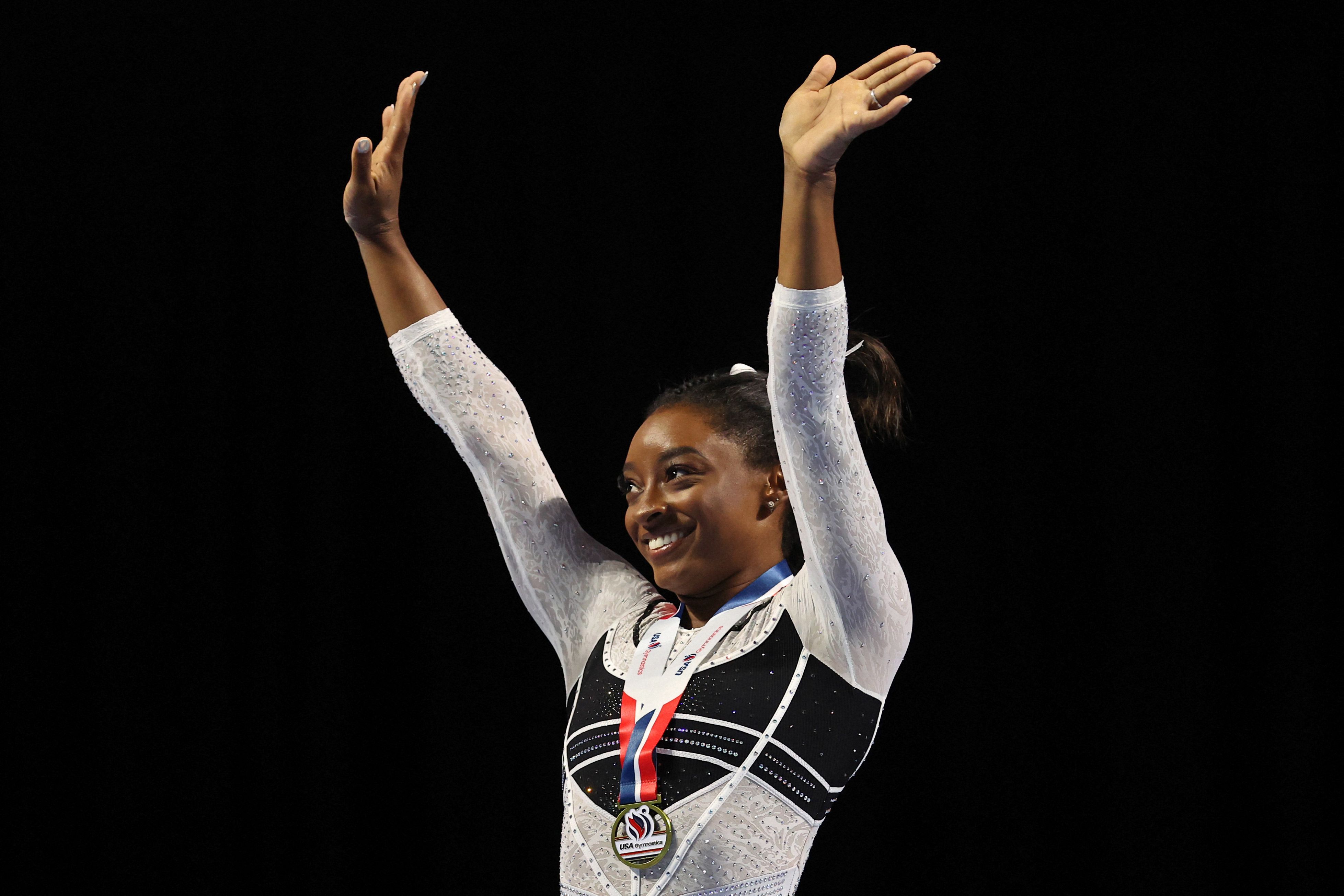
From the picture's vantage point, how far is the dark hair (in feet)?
5.50

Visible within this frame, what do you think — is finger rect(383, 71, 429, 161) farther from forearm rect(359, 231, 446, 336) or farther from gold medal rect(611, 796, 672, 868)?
gold medal rect(611, 796, 672, 868)

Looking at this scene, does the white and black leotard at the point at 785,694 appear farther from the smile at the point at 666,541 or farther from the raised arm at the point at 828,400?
the smile at the point at 666,541

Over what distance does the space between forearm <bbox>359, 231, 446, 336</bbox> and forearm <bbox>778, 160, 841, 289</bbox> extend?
64 cm

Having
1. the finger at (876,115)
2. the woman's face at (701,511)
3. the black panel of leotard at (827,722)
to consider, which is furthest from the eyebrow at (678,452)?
the finger at (876,115)

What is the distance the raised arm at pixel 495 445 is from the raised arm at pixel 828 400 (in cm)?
37

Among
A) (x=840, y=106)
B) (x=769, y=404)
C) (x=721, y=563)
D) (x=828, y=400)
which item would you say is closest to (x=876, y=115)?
(x=840, y=106)

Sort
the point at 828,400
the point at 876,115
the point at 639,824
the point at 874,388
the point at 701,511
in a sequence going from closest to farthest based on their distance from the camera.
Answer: the point at 876,115
the point at 828,400
the point at 639,824
the point at 701,511
the point at 874,388

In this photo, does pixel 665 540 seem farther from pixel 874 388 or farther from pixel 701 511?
pixel 874 388

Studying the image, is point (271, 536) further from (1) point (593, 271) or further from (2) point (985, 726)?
(2) point (985, 726)

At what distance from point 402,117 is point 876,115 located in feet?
2.30

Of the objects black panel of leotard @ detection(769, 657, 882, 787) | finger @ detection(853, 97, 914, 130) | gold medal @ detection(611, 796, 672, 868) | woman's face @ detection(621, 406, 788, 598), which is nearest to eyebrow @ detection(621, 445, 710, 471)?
woman's face @ detection(621, 406, 788, 598)

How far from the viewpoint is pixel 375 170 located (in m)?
1.71

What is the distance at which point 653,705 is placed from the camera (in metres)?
1.52

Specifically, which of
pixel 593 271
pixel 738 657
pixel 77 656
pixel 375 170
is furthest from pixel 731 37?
pixel 77 656
